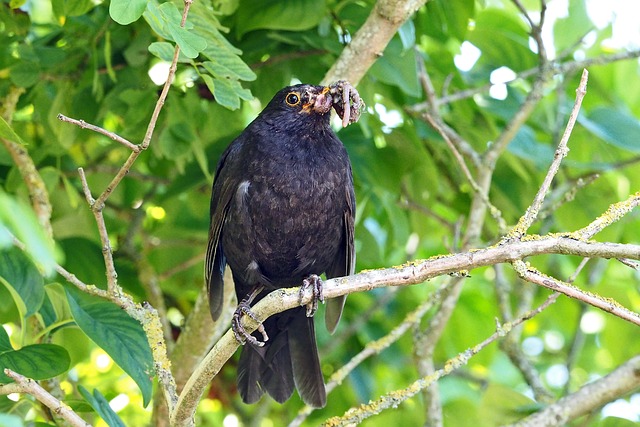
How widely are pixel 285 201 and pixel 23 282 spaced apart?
1096 mm

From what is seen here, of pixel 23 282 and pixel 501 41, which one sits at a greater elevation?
pixel 501 41

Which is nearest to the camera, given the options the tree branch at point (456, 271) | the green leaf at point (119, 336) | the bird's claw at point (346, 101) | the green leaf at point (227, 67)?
the tree branch at point (456, 271)

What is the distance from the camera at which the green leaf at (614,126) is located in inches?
154

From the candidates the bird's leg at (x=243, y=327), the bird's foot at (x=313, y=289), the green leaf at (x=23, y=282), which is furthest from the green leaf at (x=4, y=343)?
the bird's foot at (x=313, y=289)

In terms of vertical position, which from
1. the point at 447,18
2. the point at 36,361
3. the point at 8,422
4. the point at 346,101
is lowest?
the point at 8,422

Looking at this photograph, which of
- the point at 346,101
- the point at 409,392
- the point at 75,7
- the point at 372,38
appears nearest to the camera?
the point at 409,392

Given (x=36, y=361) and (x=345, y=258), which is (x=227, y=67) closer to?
(x=36, y=361)

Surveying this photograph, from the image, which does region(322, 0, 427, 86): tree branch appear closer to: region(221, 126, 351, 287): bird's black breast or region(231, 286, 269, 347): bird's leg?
region(221, 126, 351, 287): bird's black breast

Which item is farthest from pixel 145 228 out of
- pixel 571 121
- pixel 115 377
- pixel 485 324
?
pixel 571 121

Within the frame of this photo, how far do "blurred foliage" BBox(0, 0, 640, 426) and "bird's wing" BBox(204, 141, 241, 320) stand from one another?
13 centimetres

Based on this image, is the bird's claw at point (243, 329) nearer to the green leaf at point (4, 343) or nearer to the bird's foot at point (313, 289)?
the bird's foot at point (313, 289)

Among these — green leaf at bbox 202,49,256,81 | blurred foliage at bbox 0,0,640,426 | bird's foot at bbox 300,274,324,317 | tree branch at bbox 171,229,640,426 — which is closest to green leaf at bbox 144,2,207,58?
blurred foliage at bbox 0,0,640,426

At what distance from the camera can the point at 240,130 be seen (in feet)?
13.4

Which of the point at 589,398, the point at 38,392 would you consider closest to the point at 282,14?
the point at 38,392
